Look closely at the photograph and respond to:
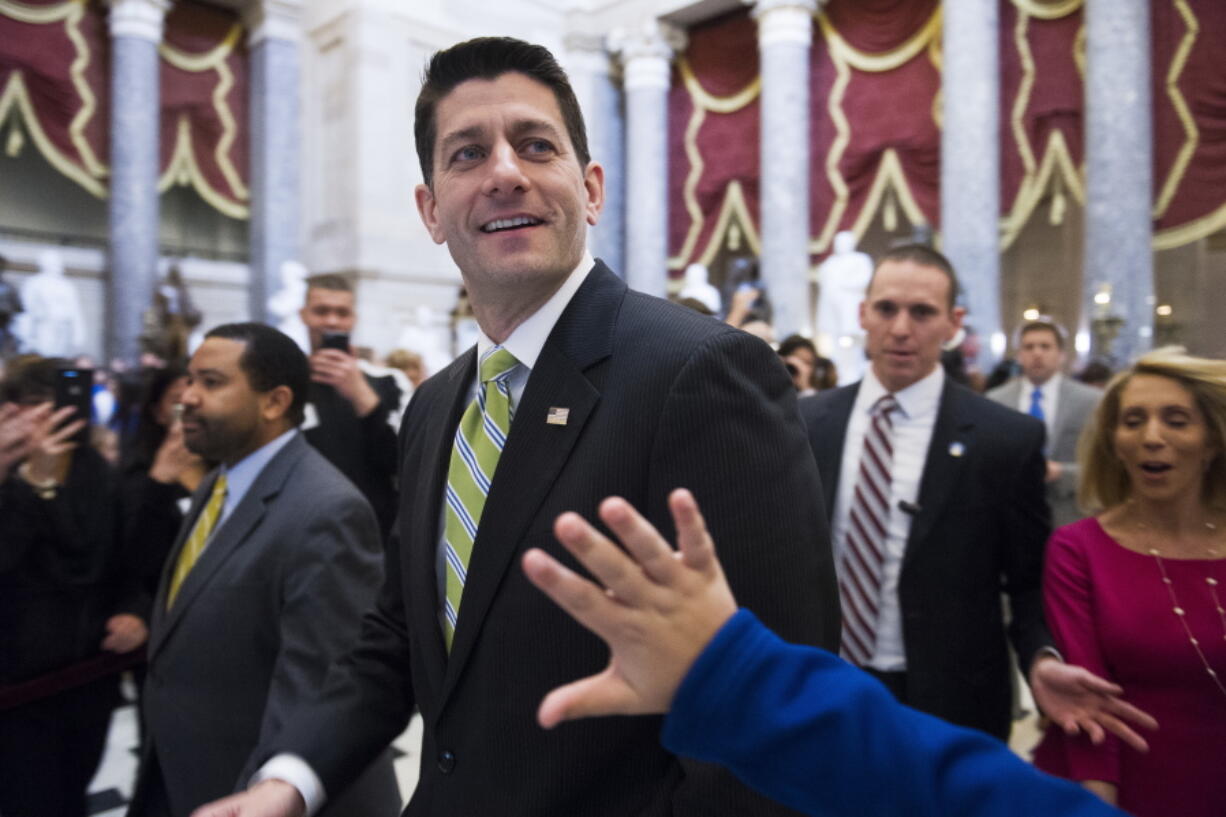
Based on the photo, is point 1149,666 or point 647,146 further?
point 647,146

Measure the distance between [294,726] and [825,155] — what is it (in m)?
13.6

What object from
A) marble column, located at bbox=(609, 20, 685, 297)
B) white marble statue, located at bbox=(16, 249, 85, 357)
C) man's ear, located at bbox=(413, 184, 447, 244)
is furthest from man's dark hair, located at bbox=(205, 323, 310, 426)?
marble column, located at bbox=(609, 20, 685, 297)

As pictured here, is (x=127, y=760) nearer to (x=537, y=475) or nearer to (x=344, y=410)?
(x=344, y=410)

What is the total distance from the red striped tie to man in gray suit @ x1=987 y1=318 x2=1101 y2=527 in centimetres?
231

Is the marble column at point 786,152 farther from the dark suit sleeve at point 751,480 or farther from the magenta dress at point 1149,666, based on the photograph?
the dark suit sleeve at point 751,480

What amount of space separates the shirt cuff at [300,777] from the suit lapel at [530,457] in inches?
13.6

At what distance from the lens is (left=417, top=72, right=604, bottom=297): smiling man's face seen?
1339 millimetres

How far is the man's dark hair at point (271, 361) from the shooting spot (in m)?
2.40

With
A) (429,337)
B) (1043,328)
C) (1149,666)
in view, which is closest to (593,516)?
(1149,666)

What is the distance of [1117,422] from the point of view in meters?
2.18

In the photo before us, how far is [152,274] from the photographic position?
1313 centimetres

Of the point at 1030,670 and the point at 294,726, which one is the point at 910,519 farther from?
the point at 294,726

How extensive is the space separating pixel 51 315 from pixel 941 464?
12814 mm

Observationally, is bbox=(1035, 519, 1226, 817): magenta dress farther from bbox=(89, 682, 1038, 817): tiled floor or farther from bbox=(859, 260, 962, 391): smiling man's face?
bbox=(89, 682, 1038, 817): tiled floor
